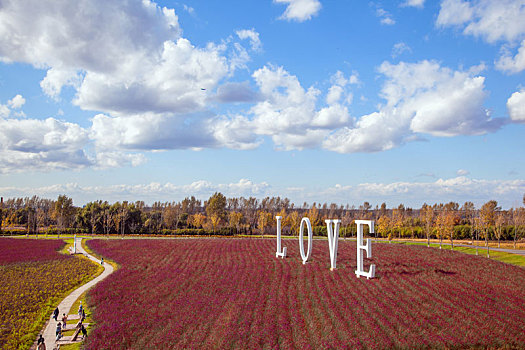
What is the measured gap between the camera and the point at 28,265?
34875 mm

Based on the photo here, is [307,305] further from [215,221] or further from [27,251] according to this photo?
[215,221]

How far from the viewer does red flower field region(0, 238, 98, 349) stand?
1764 centimetres

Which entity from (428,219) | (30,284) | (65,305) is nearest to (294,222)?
(428,219)

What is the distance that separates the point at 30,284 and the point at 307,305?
20.7 metres

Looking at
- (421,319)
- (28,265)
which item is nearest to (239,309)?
(421,319)

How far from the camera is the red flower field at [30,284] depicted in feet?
57.9

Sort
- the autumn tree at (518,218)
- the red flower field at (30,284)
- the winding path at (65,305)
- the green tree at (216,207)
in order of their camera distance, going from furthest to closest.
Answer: the green tree at (216,207) → the autumn tree at (518,218) → the red flower field at (30,284) → the winding path at (65,305)

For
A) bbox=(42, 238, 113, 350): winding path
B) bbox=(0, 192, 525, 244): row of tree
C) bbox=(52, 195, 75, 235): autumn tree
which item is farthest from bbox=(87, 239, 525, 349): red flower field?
bbox=(52, 195, 75, 235): autumn tree

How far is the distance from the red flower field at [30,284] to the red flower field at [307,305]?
2839mm

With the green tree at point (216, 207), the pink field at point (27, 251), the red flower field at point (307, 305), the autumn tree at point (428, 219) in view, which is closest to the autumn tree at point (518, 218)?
the autumn tree at point (428, 219)

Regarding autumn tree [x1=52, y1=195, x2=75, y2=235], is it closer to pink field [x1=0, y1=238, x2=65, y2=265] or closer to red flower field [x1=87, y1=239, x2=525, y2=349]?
pink field [x1=0, y1=238, x2=65, y2=265]

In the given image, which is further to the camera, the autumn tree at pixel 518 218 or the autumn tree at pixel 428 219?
the autumn tree at pixel 518 218

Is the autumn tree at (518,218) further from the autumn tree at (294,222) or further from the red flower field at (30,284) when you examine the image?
the red flower field at (30,284)

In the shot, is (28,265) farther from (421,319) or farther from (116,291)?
(421,319)
